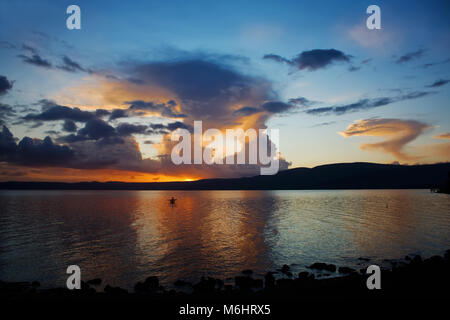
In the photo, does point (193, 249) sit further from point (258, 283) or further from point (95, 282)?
point (258, 283)

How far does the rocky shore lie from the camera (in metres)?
14.4

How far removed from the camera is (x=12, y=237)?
4416 cm

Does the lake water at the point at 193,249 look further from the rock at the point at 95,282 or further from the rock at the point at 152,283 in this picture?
the rock at the point at 152,283

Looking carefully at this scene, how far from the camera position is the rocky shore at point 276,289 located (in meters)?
14.4

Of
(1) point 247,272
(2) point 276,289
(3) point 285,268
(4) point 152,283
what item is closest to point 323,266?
(3) point 285,268

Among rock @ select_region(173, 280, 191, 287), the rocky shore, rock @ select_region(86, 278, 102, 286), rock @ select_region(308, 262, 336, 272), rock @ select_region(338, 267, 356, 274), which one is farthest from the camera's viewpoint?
rock @ select_region(308, 262, 336, 272)

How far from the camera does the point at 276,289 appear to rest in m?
19.2

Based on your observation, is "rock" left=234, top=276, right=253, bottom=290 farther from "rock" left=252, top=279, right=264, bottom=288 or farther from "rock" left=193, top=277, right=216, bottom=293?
"rock" left=193, top=277, right=216, bottom=293

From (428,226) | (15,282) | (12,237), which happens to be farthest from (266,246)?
(12,237)

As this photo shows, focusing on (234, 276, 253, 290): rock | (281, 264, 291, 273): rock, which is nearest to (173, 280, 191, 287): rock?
(234, 276, 253, 290): rock

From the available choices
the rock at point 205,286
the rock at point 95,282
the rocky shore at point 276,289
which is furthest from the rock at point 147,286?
the rock at point 95,282

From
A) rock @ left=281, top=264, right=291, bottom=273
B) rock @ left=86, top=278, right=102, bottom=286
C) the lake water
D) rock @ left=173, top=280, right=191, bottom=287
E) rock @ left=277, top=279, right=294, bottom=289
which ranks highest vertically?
rock @ left=277, top=279, right=294, bottom=289
